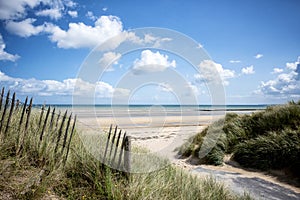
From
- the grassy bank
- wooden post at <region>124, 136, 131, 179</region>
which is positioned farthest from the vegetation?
the grassy bank

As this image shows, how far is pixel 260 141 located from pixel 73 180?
21.2 feet

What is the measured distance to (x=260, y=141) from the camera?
7.77 m

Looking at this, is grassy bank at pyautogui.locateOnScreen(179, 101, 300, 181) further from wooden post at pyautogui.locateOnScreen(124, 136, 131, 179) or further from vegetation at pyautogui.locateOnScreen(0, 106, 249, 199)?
wooden post at pyautogui.locateOnScreen(124, 136, 131, 179)

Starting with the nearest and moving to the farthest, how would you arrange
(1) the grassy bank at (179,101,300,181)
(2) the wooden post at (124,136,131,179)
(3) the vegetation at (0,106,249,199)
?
(3) the vegetation at (0,106,249,199) → (2) the wooden post at (124,136,131,179) → (1) the grassy bank at (179,101,300,181)

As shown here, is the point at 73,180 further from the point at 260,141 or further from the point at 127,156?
the point at 260,141

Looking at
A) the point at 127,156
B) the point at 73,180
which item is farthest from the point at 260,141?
the point at 73,180

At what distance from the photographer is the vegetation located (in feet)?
12.6

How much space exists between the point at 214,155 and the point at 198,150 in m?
1.03

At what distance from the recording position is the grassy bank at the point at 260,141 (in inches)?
274

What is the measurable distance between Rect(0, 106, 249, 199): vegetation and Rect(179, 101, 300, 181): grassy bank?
325 cm

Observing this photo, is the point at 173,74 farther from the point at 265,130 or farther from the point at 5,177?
the point at 5,177

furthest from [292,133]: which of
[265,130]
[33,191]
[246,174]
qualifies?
[33,191]

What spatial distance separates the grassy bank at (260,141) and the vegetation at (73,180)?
3246 millimetres

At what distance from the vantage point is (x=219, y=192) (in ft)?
15.5
